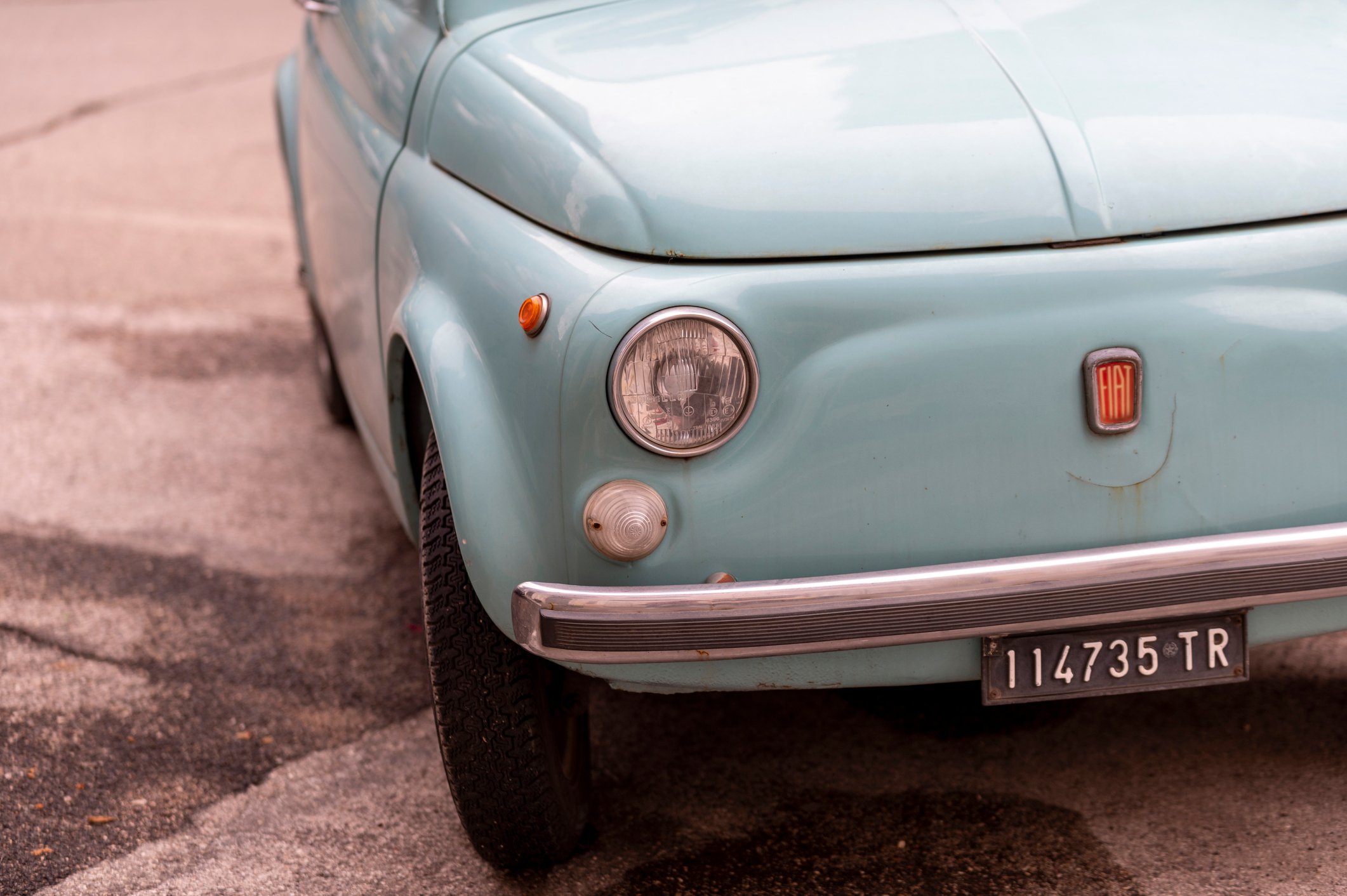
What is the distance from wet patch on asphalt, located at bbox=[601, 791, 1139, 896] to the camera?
2.24 meters

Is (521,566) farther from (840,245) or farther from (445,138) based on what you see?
(445,138)

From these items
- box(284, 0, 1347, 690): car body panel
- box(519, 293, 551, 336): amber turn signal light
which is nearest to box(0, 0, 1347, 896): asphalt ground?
box(284, 0, 1347, 690): car body panel

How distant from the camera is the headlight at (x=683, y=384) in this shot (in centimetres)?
184

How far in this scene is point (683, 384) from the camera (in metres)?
1.85

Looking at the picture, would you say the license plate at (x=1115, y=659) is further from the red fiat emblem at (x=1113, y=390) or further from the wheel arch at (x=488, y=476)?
the wheel arch at (x=488, y=476)

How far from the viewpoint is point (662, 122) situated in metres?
2.04

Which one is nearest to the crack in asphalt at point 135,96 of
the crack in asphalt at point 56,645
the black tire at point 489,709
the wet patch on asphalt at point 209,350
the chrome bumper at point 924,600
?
the wet patch on asphalt at point 209,350

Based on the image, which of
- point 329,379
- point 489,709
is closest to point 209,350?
point 329,379

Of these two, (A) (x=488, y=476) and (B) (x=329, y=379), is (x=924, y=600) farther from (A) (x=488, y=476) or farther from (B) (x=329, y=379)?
(B) (x=329, y=379)

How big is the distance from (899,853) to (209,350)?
11.8ft

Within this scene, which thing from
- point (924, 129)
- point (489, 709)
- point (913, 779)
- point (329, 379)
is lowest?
point (913, 779)

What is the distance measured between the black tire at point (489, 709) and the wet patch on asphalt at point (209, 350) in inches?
114

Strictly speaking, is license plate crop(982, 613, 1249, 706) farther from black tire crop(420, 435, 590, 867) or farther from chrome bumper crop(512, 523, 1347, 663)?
black tire crop(420, 435, 590, 867)

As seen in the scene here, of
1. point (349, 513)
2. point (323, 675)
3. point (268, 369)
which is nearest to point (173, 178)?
point (268, 369)
